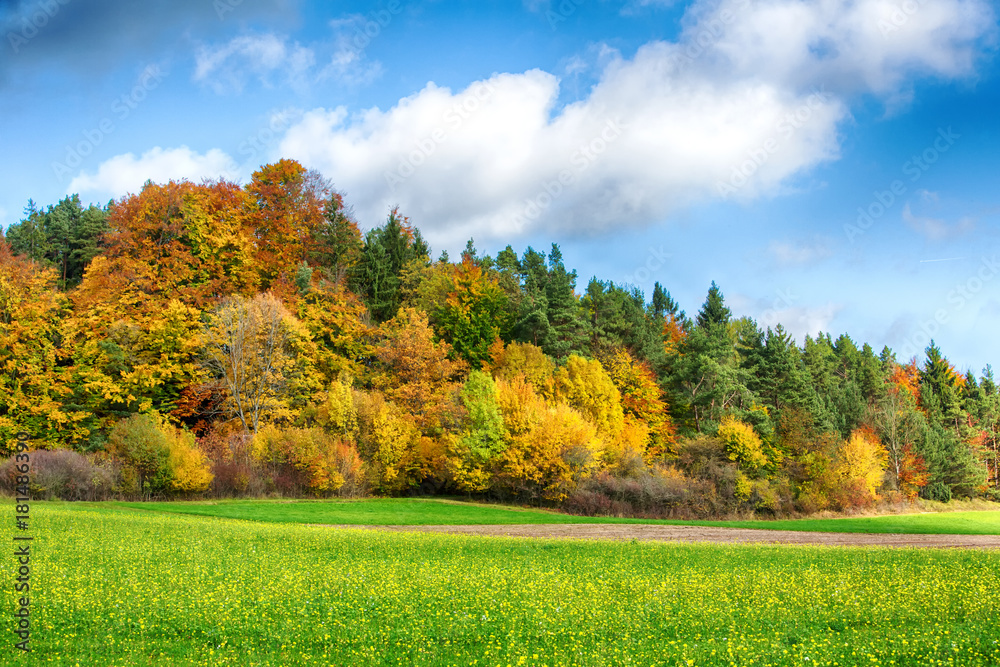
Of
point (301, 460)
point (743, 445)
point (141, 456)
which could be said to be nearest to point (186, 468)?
point (141, 456)

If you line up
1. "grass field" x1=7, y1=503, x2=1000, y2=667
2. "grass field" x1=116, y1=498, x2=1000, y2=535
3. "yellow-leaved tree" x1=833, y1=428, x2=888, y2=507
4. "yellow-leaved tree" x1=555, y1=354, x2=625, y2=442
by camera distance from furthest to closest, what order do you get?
"yellow-leaved tree" x1=555, y1=354, x2=625, y2=442 → "yellow-leaved tree" x1=833, y1=428, x2=888, y2=507 → "grass field" x1=116, y1=498, x2=1000, y2=535 → "grass field" x1=7, y1=503, x2=1000, y2=667

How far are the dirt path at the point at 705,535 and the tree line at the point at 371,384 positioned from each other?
12.5 m

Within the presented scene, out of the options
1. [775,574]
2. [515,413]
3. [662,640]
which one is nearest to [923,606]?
[775,574]

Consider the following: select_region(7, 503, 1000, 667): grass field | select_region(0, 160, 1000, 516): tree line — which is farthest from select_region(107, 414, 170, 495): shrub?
select_region(7, 503, 1000, 667): grass field

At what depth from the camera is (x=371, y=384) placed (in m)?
64.6

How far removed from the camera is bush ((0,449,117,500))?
41219 millimetres

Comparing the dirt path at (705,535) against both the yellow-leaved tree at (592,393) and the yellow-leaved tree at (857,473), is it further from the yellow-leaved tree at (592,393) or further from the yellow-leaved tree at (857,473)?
the yellow-leaved tree at (857,473)

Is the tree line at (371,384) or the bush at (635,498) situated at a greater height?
the tree line at (371,384)

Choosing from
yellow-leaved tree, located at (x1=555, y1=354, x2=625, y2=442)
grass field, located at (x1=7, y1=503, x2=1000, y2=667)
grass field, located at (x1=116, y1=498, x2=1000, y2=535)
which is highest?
yellow-leaved tree, located at (x1=555, y1=354, x2=625, y2=442)

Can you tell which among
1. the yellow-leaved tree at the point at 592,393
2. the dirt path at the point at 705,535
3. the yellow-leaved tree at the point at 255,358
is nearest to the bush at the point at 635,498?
the yellow-leaved tree at the point at 592,393

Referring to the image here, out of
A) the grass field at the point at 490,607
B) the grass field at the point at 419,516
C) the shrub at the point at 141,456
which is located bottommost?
the grass field at the point at 419,516

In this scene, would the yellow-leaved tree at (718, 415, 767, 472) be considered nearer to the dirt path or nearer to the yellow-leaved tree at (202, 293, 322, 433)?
the dirt path

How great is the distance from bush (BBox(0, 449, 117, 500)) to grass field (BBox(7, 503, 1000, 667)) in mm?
21995

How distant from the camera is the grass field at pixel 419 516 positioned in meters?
39.7
